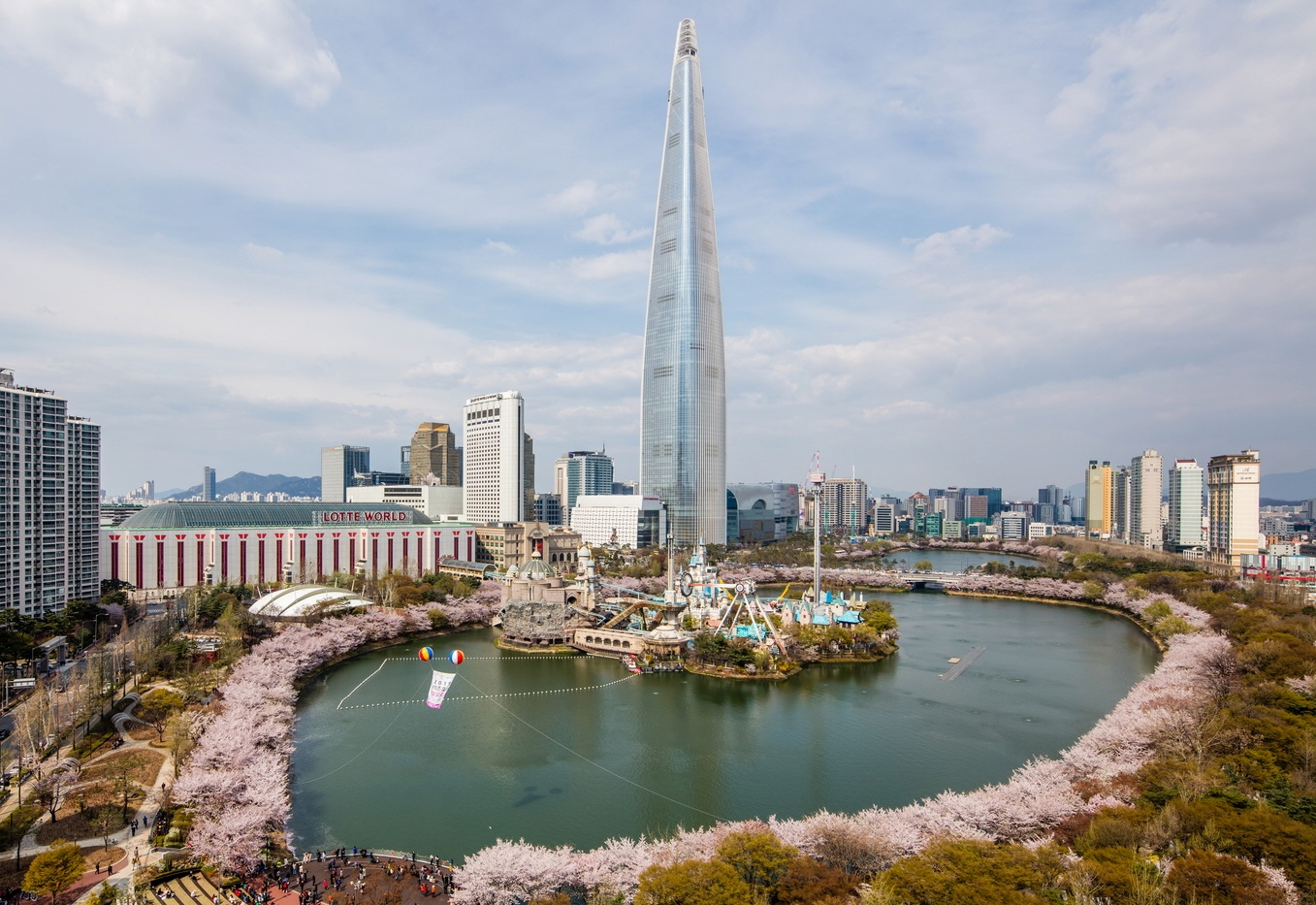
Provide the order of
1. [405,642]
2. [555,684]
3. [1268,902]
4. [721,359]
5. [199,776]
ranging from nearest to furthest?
[1268,902], [199,776], [555,684], [405,642], [721,359]

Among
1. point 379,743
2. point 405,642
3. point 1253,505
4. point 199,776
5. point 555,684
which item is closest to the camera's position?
point 199,776

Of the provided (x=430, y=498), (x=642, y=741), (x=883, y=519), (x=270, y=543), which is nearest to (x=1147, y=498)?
(x=883, y=519)

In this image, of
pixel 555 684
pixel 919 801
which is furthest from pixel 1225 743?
pixel 555 684

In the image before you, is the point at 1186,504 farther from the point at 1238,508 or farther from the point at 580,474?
the point at 580,474

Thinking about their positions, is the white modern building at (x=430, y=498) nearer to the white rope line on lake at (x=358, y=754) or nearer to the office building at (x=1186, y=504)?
the white rope line on lake at (x=358, y=754)

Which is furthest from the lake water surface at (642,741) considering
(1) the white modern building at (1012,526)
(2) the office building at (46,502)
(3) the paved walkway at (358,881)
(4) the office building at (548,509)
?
(1) the white modern building at (1012,526)

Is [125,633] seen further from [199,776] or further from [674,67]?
[674,67]

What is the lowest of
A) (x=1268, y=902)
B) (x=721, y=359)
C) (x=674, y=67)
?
(x=1268, y=902)
